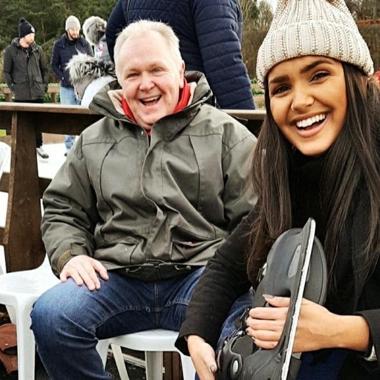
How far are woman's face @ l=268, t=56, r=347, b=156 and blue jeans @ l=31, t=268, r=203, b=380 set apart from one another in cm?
82

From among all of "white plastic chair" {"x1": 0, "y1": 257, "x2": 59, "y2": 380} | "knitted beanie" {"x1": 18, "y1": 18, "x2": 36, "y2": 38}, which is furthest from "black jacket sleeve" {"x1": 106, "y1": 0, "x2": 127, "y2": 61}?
"knitted beanie" {"x1": 18, "y1": 18, "x2": 36, "y2": 38}

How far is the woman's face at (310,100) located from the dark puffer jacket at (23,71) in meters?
8.94

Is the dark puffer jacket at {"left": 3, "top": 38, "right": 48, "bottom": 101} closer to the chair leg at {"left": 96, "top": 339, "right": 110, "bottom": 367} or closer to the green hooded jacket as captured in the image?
the green hooded jacket

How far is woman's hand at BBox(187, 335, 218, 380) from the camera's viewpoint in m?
1.66

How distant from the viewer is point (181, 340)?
178 centimetres

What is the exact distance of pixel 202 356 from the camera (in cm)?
168

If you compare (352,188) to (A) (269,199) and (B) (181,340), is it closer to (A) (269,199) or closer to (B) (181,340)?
(A) (269,199)

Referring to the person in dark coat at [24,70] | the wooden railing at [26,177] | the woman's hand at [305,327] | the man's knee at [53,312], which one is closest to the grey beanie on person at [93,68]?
the wooden railing at [26,177]

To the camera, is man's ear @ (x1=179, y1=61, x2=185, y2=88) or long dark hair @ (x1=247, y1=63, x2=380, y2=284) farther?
man's ear @ (x1=179, y1=61, x2=185, y2=88)

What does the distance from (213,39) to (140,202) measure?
0.76 metres

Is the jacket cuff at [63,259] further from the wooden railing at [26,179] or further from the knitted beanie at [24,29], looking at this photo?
the knitted beanie at [24,29]

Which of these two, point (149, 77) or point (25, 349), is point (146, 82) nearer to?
point (149, 77)

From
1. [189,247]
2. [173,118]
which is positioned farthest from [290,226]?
[173,118]

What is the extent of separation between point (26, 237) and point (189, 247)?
1148 millimetres
